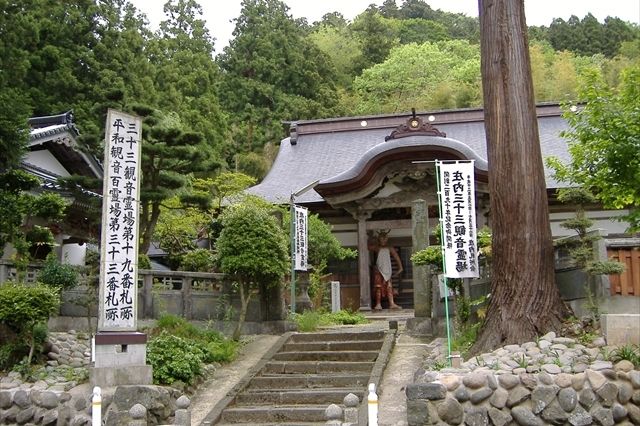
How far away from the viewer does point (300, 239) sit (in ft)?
Answer: 53.0

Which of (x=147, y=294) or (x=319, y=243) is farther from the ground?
(x=319, y=243)

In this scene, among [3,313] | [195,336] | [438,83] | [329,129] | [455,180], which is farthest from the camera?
[438,83]

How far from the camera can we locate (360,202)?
2012cm

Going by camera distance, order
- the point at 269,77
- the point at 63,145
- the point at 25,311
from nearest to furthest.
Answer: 1. the point at 25,311
2. the point at 63,145
3. the point at 269,77

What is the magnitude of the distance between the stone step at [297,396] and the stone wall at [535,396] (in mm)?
1795

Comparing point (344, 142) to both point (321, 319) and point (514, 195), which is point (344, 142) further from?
point (514, 195)

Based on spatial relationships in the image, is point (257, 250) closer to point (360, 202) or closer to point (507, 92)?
point (507, 92)

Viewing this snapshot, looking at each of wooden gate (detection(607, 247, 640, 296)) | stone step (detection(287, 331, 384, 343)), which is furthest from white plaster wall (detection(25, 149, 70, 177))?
wooden gate (detection(607, 247, 640, 296))

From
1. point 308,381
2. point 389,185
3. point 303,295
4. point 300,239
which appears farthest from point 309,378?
point 389,185

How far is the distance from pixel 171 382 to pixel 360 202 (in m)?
11.0

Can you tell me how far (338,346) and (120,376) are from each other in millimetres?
4177

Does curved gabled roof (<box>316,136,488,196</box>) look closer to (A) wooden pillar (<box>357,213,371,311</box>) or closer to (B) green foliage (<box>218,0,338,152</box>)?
(A) wooden pillar (<box>357,213,371,311</box>)

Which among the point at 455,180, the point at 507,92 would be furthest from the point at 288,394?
the point at 507,92

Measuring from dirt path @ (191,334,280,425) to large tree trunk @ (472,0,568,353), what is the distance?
374cm
